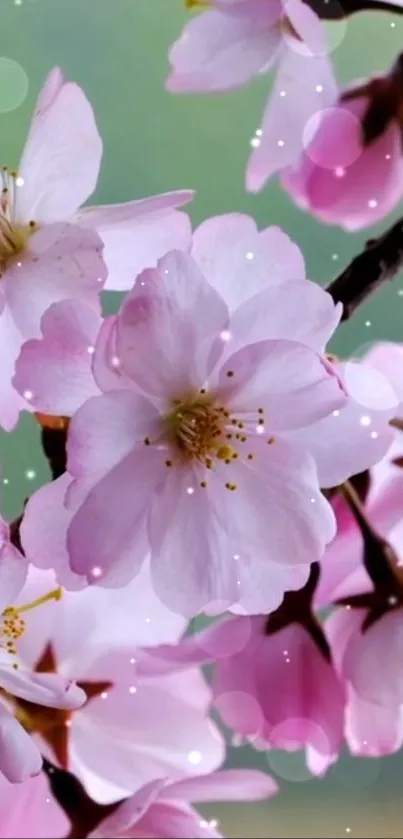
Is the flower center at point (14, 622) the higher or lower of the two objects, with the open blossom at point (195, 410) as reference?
lower

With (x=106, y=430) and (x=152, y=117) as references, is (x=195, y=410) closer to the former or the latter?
(x=106, y=430)

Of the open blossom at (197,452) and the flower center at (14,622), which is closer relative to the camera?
the open blossom at (197,452)

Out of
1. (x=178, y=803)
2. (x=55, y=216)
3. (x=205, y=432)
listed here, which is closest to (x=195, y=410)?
(x=205, y=432)

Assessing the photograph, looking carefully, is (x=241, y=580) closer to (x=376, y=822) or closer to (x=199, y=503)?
(x=199, y=503)

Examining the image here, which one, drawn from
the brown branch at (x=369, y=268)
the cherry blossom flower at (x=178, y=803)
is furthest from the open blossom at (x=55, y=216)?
the cherry blossom flower at (x=178, y=803)

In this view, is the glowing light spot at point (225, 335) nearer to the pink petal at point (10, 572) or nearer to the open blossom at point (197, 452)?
the open blossom at point (197, 452)

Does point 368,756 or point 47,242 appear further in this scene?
point 368,756

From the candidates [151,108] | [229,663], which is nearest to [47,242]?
Result: [151,108]
